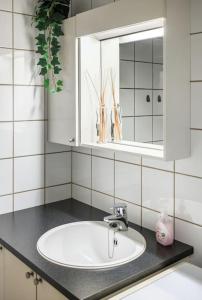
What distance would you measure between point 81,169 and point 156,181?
572mm

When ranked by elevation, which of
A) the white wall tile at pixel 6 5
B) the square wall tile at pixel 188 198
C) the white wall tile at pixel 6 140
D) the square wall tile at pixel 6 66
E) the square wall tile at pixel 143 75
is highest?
the white wall tile at pixel 6 5

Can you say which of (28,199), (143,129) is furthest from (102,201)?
(143,129)

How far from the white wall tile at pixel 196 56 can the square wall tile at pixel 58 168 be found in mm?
944

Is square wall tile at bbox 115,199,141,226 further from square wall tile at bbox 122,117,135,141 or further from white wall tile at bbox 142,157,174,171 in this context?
square wall tile at bbox 122,117,135,141

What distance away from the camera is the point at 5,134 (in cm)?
173

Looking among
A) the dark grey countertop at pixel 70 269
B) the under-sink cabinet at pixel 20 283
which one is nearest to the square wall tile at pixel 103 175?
the dark grey countertop at pixel 70 269

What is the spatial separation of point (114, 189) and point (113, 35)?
74 centimetres

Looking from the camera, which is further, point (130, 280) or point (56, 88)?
point (56, 88)

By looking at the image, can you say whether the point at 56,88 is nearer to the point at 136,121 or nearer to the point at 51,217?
the point at 136,121

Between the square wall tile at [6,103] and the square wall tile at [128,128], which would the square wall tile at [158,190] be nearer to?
the square wall tile at [128,128]

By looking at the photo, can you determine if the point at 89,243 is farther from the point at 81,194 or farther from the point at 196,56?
the point at 196,56

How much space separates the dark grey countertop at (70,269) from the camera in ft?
→ 3.67

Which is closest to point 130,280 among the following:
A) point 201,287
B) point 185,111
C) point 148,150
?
point 201,287

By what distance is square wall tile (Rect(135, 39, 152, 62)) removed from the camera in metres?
1.42
